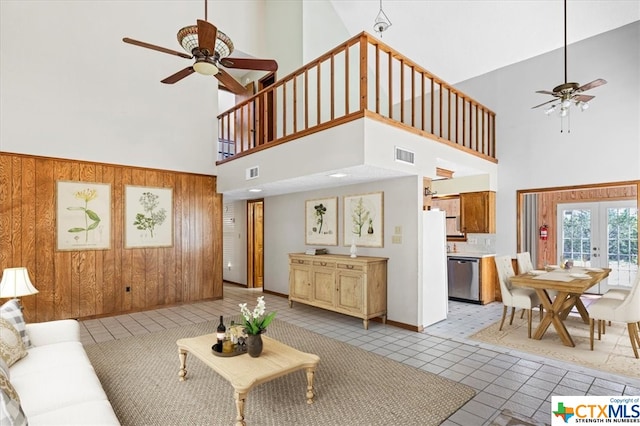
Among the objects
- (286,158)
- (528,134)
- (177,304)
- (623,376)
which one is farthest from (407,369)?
(528,134)

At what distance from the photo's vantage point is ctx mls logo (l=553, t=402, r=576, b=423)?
7.92 ft

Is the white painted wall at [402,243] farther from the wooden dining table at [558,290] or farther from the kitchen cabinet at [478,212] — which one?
the kitchen cabinet at [478,212]

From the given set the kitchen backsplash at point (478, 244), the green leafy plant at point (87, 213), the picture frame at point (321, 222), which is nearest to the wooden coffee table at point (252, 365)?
the picture frame at point (321, 222)

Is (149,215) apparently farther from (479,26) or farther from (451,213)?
(479,26)

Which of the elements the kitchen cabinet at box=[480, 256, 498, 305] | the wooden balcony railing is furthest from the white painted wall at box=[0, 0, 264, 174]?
the kitchen cabinet at box=[480, 256, 498, 305]

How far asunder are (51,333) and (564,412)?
419 centimetres

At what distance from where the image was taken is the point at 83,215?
5.41m

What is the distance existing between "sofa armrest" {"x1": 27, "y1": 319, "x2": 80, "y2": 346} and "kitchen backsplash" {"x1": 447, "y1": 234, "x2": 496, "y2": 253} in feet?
21.2

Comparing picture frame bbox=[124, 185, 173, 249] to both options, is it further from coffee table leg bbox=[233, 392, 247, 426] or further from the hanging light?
the hanging light

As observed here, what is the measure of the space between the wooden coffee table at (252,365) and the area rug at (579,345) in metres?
2.69

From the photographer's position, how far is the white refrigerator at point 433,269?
15.9 feet

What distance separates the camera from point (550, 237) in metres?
8.34

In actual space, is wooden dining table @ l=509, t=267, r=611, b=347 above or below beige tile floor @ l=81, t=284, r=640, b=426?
above

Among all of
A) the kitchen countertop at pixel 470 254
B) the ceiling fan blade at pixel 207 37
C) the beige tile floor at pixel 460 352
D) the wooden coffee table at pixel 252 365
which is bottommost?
the beige tile floor at pixel 460 352
